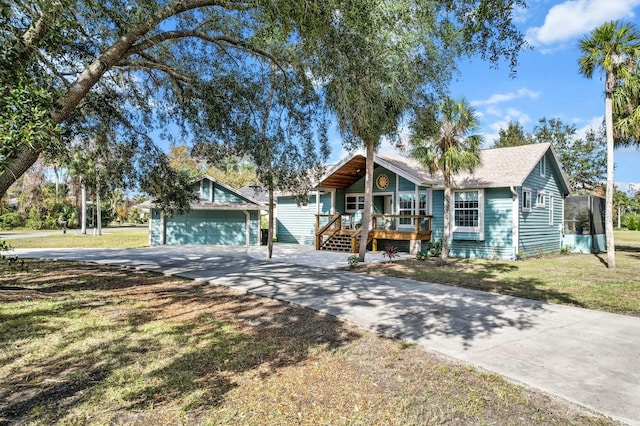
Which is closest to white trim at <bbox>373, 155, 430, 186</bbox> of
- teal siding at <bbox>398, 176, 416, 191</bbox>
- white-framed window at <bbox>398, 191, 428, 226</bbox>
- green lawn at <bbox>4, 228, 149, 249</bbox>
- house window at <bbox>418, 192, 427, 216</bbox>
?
teal siding at <bbox>398, 176, 416, 191</bbox>

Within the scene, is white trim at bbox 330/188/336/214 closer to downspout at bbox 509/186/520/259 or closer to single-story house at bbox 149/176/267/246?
single-story house at bbox 149/176/267/246

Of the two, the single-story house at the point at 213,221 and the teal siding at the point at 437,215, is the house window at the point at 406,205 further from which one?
the single-story house at the point at 213,221

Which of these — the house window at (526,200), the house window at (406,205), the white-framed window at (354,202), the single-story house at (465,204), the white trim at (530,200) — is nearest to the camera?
the single-story house at (465,204)

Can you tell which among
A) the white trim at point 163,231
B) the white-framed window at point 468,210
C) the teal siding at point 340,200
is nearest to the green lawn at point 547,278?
the white-framed window at point 468,210

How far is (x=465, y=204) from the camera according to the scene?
1509 cm

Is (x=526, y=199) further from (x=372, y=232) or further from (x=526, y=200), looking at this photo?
(x=372, y=232)

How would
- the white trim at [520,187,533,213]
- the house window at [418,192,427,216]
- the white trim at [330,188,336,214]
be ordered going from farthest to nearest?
the white trim at [330,188,336,214] < the house window at [418,192,427,216] < the white trim at [520,187,533,213]

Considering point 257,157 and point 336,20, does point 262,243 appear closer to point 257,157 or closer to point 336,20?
point 257,157

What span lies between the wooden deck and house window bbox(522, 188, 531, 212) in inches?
145

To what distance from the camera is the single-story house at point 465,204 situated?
1439cm

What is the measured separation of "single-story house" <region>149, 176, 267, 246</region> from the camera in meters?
20.1

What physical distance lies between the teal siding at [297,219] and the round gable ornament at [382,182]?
290cm

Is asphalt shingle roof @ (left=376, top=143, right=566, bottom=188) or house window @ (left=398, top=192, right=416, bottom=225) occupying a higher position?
asphalt shingle roof @ (left=376, top=143, right=566, bottom=188)

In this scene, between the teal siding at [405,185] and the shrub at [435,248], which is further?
the teal siding at [405,185]
